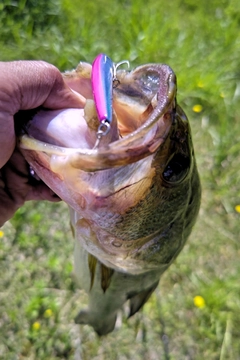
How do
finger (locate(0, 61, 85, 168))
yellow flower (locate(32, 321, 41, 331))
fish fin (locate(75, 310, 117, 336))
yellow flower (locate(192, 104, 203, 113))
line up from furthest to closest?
yellow flower (locate(192, 104, 203, 113))
yellow flower (locate(32, 321, 41, 331))
fish fin (locate(75, 310, 117, 336))
finger (locate(0, 61, 85, 168))

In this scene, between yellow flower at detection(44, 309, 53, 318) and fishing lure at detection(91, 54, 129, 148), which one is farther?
yellow flower at detection(44, 309, 53, 318)

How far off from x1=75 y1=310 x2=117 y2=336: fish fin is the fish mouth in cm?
105

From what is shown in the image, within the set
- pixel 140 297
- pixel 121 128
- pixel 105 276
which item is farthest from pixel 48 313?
pixel 121 128

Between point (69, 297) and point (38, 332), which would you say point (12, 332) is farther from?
point (69, 297)

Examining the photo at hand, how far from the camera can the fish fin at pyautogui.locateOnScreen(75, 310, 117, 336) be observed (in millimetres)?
1856

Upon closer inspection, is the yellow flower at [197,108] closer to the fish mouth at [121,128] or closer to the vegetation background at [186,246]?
the vegetation background at [186,246]

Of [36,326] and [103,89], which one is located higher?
[103,89]

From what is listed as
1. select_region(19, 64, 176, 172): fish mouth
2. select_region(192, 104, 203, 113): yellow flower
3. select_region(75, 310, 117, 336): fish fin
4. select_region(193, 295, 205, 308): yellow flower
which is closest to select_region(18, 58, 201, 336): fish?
select_region(19, 64, 176, 172): fish mouth

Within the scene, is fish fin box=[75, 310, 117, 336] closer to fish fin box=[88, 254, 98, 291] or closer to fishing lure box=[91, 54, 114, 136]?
fish fin box=[88, 254, 98, 291]

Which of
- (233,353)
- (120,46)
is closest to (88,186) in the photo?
(233,353)

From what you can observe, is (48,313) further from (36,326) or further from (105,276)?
(105,276)

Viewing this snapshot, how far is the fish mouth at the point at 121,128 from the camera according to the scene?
0.84 metres

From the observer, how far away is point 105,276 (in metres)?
1.41

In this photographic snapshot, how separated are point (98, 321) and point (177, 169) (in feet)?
3.63
